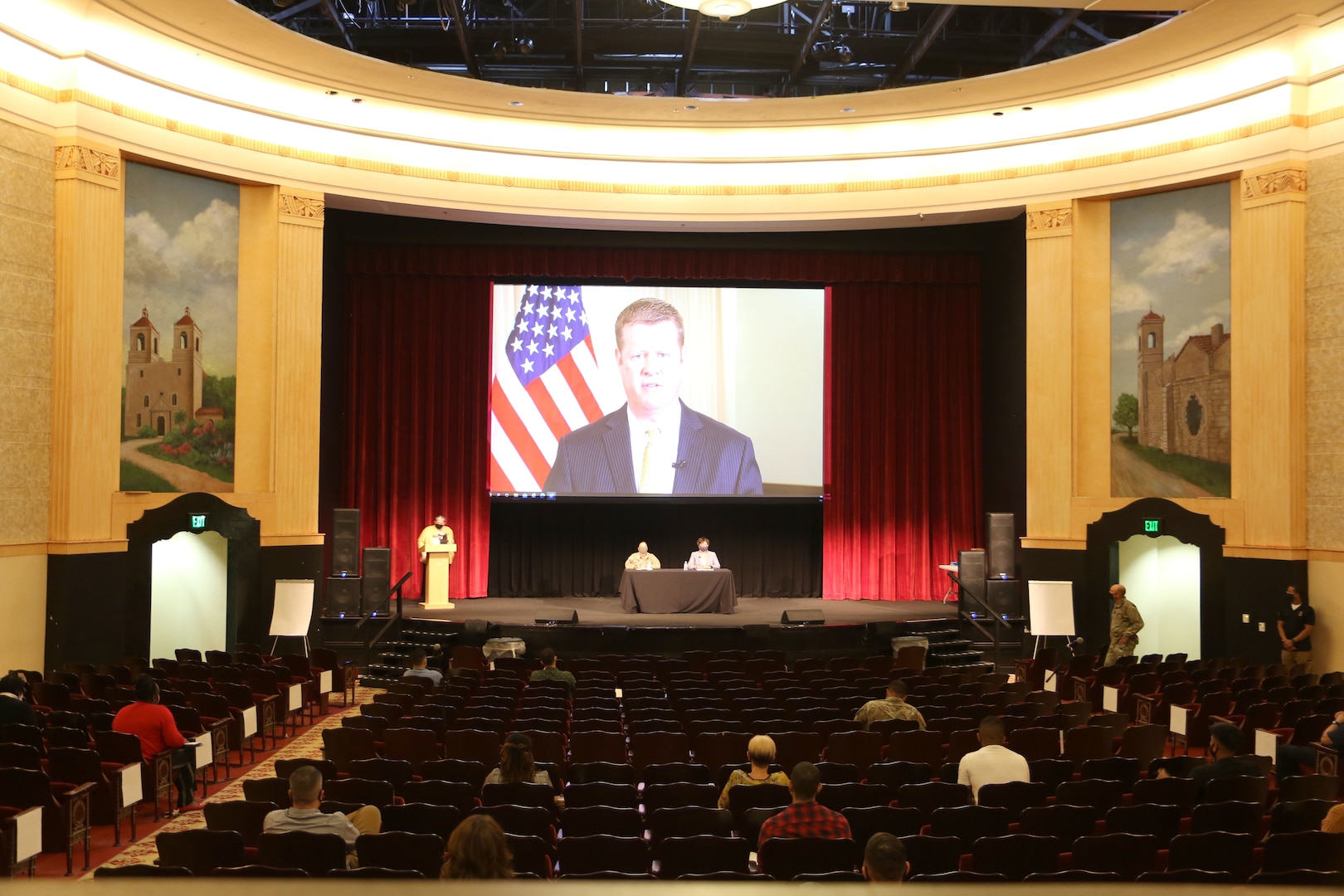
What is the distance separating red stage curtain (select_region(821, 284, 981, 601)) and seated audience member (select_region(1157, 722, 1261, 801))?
13526 mm

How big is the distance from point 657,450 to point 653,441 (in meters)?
0.19

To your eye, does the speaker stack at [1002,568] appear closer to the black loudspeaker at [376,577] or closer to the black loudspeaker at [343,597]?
the black loudspeaker at [376,577]

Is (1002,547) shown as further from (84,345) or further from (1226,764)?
(84,345)

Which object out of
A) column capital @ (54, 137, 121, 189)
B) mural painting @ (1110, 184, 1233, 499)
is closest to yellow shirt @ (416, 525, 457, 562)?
column capital @ (54, 137, 121, 189)

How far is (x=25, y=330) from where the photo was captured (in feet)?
44.2

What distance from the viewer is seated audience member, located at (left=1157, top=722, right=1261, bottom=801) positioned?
22.1ft

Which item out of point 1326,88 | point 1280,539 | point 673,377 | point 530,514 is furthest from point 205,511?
point 1326,88

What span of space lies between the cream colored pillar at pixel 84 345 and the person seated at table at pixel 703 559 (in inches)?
349

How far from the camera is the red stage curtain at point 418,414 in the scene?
2005 centimetres

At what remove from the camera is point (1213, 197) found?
52.1ft

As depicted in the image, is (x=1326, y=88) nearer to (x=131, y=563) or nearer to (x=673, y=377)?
(x=673, y=377)

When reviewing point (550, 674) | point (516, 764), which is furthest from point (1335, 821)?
point (550, 674)

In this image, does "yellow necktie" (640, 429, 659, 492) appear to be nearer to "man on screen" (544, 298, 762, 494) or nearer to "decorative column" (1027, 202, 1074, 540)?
"man on screen" (544, 298, 762, 494)

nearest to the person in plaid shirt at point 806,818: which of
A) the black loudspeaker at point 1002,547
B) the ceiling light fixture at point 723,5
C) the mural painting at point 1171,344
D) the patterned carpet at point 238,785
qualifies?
the patterned carpet at point 238,785
